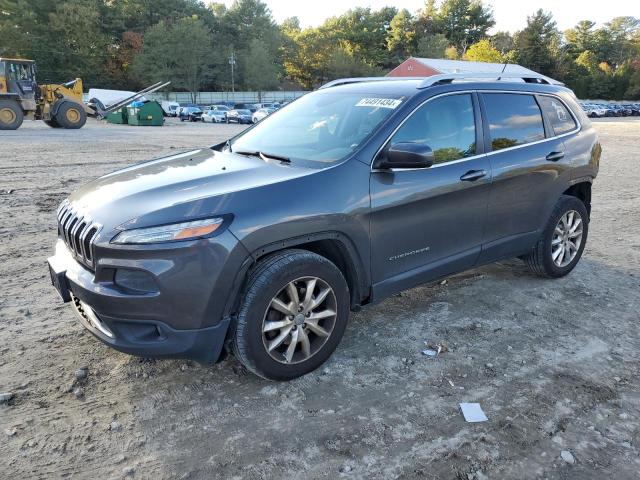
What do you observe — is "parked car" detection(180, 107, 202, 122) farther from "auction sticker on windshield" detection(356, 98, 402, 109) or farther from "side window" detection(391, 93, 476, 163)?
"side window" detection(391, 93, 476, 163)

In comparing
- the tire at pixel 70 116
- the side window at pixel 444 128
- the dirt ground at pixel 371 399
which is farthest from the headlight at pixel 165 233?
the tire at pixel 70 116

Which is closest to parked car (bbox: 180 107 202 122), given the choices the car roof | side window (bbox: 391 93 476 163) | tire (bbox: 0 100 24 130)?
tire (bbox: 0 100 24 130)

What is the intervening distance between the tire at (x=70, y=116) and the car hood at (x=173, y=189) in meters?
25.4

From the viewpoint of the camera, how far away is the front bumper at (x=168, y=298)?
2.68 m

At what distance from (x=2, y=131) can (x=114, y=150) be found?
10.7m

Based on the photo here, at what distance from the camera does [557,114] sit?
475 cm

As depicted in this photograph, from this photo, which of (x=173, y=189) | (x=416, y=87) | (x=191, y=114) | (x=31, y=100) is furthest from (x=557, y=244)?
(x=191, y=114)

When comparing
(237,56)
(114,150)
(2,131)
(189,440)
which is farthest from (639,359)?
(237,56)

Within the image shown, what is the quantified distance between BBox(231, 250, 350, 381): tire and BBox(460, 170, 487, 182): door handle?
1323 millimetres

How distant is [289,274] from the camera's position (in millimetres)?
2965

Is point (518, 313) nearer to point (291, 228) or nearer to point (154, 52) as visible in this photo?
point (291, 228)

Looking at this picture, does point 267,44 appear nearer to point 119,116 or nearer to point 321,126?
point 119,116

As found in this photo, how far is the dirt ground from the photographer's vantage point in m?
2.54

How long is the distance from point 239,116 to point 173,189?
37317mm
